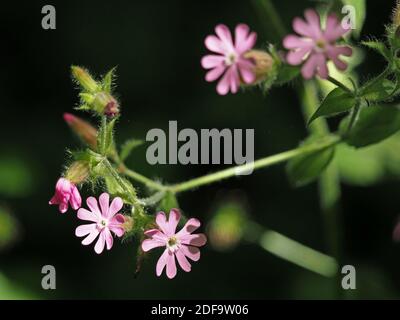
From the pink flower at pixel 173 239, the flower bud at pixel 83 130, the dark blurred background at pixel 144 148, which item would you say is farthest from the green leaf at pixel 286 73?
the dark blurred background at pixel 144 148

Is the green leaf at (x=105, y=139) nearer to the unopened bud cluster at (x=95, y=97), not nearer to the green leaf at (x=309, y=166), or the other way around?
the unopened bud cluster at (x=95, y=97)

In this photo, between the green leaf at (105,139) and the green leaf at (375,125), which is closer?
the green leaf at (105,139)

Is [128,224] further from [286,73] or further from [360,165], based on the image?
[360,165]

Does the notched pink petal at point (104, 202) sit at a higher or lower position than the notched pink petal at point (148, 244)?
higher

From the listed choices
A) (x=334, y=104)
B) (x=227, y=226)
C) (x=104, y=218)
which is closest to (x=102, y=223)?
(x=104, y=218)

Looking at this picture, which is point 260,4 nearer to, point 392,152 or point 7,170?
point 392,152

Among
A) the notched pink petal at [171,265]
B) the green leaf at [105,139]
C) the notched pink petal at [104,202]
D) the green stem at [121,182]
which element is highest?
the green leaf at [105,139]

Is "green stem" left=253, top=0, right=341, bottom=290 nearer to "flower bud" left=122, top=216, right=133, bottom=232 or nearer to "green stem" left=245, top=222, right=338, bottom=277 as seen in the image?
"green stem" left=245, top=222, right=338, bottom=277
